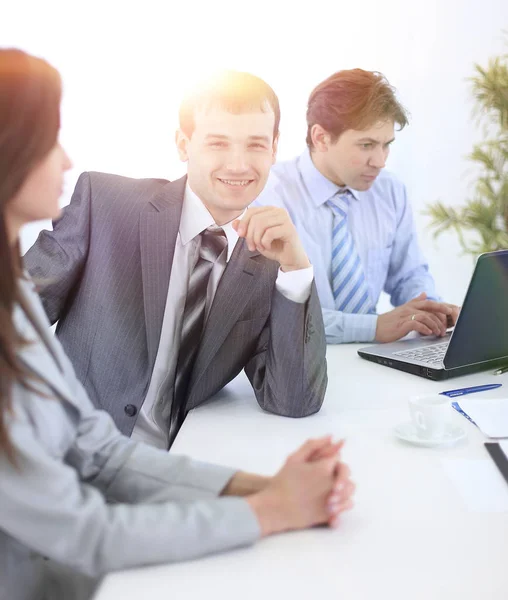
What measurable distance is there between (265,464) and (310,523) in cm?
25

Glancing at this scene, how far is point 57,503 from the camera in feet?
2.61

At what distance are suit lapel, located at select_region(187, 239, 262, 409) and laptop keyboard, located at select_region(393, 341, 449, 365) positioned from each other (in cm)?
47

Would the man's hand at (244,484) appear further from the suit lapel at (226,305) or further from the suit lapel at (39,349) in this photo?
the suit lapel at (226,305)

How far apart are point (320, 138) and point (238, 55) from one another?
1742mm

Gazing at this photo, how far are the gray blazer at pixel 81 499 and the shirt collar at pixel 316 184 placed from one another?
1.71 meters

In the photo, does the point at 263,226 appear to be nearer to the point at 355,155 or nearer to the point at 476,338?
the point at 476,338

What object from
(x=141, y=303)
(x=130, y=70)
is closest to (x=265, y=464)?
(x=141, y=303)

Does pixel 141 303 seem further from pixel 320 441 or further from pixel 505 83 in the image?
pixel 505 83

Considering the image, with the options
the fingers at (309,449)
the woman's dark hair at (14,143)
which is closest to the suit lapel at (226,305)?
the fingers at (309,449)

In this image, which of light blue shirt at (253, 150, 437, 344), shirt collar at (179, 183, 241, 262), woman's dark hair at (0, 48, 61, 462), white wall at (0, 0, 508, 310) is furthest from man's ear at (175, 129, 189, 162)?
white wall at (0, 0, 508, 310)

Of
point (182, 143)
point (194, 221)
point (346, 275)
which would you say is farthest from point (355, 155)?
point (194, 221)

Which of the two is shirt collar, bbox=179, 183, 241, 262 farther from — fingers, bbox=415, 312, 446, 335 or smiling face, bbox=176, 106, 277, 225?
fingers, bbox=415, 312, 446, 335

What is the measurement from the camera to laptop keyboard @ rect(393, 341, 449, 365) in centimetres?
177

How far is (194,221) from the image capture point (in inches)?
66.4
